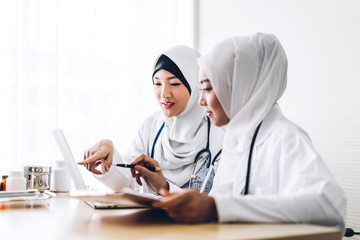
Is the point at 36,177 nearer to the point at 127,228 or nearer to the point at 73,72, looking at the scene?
the point at 127,228

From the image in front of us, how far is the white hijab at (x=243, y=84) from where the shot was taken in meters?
1.22

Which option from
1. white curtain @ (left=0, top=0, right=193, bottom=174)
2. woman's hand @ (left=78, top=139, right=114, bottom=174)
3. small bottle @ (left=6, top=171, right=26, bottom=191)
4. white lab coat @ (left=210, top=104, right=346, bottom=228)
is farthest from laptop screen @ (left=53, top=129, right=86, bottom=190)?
white curtain @ (left=0, top=0, right=193, bottom=174)

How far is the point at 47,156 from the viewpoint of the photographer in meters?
2.76

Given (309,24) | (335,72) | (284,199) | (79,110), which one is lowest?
(284,199)

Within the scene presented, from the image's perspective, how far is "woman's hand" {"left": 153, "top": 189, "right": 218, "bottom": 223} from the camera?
849 millimetres

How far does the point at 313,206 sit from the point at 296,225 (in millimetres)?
68

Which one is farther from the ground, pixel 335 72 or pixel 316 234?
pixel 335 72

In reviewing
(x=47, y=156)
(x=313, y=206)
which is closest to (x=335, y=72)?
(x=313, y=206)

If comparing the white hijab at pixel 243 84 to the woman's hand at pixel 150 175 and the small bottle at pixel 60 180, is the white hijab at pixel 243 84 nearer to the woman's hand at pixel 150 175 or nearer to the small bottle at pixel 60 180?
the woman's hand at pixel 150 175

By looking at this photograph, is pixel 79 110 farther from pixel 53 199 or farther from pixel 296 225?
pixel 296 225

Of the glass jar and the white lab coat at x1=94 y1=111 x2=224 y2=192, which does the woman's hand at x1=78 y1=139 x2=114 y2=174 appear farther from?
the glass jar

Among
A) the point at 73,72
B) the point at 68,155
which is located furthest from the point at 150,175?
the point at 73,72

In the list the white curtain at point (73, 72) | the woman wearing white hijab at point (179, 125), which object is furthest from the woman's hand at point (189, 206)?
the white curtain at point (73, 72)

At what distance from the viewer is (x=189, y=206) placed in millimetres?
852
